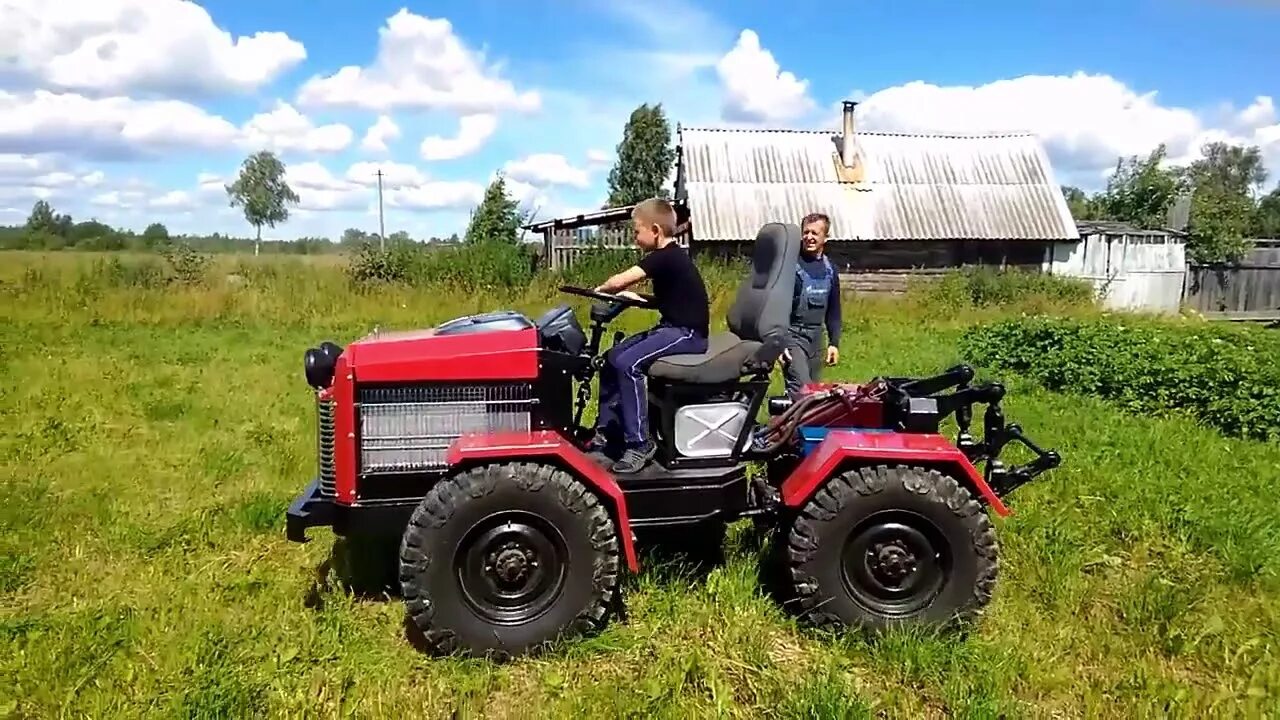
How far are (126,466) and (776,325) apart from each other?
486 centimetres

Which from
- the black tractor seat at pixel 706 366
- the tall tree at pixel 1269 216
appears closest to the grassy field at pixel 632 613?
the black tractor seat at pixel 706 366

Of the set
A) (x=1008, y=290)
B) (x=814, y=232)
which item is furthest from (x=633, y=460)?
(x=1008, y=290)

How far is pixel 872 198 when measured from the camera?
22594 mm

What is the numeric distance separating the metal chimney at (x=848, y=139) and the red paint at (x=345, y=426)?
68.6 feet

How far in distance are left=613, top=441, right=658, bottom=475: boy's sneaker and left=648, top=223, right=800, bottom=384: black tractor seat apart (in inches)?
13.2

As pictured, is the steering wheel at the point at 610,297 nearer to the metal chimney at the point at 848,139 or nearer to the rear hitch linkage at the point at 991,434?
the rear hitch linkage at the point at 991,434

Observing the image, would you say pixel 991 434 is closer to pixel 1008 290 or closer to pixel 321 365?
pixel 321 365

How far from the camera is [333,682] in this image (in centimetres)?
357

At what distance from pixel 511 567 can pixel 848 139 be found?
846 inches

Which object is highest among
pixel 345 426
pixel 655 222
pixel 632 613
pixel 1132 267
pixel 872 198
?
pixel 872 198

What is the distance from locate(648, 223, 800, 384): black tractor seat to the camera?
4.15 meters

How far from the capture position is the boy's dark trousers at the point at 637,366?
4121mm

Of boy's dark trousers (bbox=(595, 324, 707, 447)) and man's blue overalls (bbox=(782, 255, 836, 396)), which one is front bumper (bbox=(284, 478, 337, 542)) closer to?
boy's dark trousers (bbox=(595, 324, 707, 447))

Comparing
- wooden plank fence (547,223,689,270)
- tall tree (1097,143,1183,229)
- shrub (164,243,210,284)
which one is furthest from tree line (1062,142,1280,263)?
shrub (164,243,210,284)
